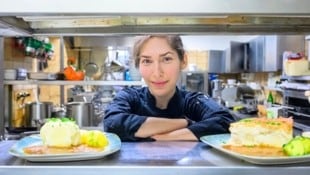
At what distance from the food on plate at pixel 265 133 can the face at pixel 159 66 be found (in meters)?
0.56

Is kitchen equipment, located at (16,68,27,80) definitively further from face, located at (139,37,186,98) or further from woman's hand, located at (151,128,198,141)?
woman's hand, located at (151,128,198,141)

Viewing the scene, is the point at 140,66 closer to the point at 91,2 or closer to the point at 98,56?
the point at 91,2

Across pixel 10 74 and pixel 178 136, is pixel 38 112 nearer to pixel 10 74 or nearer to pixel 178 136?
pixel 10 74

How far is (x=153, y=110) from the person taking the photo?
1301 millimetres

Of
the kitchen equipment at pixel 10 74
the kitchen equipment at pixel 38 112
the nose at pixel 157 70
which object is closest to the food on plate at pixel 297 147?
the nose at pixel 157 70

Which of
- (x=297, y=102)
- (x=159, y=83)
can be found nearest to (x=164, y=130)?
(x=159, y=83)

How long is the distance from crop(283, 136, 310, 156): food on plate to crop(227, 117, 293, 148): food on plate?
0.02m

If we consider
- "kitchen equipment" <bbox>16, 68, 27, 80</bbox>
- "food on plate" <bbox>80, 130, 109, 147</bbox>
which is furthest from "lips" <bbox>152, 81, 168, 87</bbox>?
"kitchen equipment" <bbox>16, 68, 27, 80</bbox>

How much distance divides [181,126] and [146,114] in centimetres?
27

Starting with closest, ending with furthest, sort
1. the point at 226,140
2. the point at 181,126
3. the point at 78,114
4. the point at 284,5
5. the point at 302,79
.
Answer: the point at 284,5, the point at 226,140, the point at 181,126, the point at 78,114, the point at 302,79

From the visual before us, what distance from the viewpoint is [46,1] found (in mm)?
539

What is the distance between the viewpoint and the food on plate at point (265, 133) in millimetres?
661

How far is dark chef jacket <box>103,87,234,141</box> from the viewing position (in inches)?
41.7

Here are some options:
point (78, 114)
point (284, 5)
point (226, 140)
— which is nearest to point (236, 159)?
point (226, 140)
